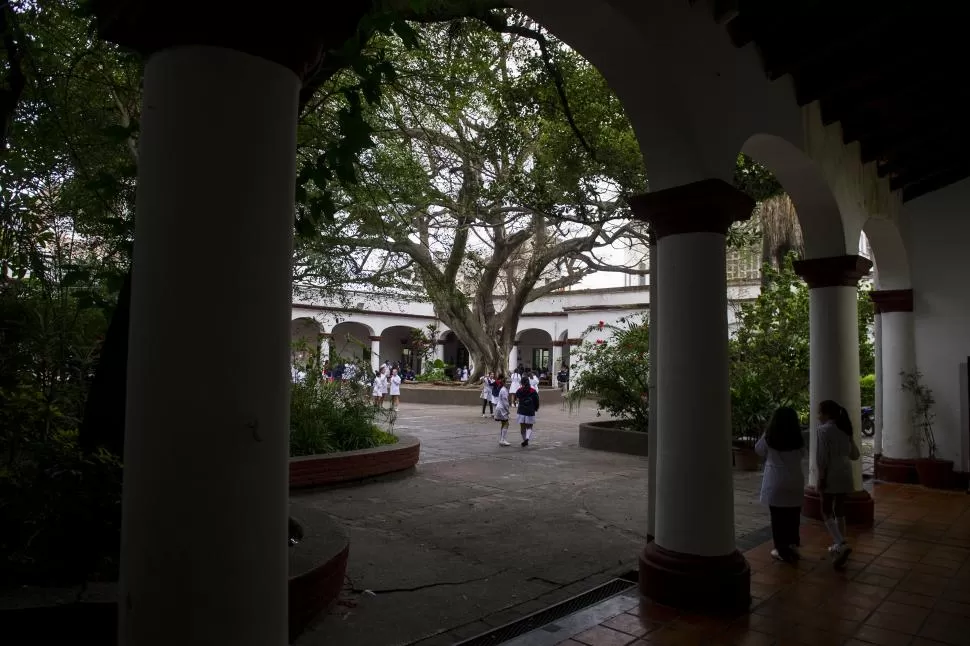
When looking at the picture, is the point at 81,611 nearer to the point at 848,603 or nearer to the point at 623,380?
the point at 848,603

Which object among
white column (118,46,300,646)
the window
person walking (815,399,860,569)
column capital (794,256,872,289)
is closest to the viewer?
white column (118,46,300,646)

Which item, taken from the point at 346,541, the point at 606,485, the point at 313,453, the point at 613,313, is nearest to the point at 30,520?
the point at 346,541

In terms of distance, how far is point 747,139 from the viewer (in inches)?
203

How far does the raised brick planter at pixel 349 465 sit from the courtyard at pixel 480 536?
0.50ft

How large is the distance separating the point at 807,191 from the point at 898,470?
16.3 ft

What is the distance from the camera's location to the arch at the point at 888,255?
8922mm

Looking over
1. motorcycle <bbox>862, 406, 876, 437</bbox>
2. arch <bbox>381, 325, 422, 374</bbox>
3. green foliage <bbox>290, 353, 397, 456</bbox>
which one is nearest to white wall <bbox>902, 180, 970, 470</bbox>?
green foliage <bbox>290, 353, 397, 456</bbox>

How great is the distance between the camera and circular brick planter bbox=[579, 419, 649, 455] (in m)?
12.2

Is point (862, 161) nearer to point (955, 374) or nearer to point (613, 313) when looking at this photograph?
point (955, 374)

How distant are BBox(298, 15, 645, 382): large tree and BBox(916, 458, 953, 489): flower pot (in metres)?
5.46

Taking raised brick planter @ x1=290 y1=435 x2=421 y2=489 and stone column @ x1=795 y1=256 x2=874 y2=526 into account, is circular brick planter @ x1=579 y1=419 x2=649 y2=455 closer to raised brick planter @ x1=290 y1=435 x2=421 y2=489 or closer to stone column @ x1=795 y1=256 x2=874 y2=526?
raised brick planter @ x1=290 y1=435 x2=421 y2=489

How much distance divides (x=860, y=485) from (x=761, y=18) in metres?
4.89

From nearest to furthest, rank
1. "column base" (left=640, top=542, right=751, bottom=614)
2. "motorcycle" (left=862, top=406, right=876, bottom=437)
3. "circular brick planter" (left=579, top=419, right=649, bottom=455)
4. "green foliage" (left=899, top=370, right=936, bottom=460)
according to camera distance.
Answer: "column base" (left=640, top=542, right=751, bottom=614)
"green foliage" (left=899, top=370, right=936, bottom=460)
"circular brick planter" (left=579, top=419, right=649, bottom=455)
"motorcycle" (left=862, top=406, right=876, bottom=437)

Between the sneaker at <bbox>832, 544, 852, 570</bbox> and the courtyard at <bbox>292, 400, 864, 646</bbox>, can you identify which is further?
the sneaker at <bbox>832, 544, 852, 570</bbox>
